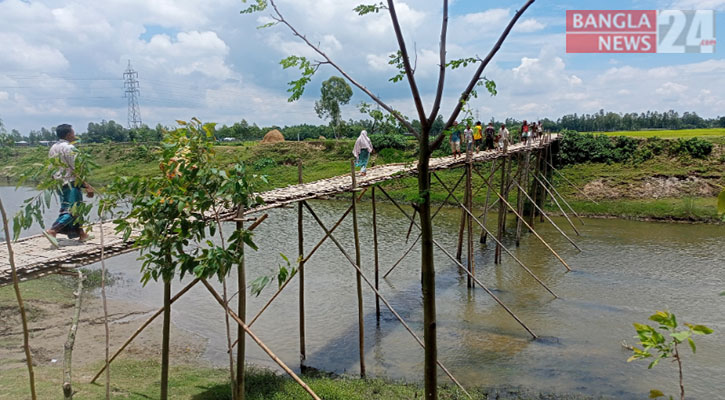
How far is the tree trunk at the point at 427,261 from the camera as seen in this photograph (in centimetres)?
389

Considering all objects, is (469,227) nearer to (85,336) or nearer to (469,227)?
(469,227)

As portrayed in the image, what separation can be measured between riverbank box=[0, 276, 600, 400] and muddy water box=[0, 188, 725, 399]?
1.74 ft

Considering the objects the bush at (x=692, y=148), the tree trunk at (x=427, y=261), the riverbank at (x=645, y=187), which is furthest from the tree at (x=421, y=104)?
the bush at (x=692, y=148)

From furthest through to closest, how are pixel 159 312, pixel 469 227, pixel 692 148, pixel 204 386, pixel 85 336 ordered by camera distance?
pixel 692 148
pixel 469 227
pixel 85 336
pixel 204 386
pixel 159 312

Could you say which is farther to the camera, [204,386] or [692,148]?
[692,148]

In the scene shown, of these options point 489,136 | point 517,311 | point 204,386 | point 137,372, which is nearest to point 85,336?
point 137,372

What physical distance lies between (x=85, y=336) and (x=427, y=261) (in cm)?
835

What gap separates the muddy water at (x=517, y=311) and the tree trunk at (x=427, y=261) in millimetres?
4584

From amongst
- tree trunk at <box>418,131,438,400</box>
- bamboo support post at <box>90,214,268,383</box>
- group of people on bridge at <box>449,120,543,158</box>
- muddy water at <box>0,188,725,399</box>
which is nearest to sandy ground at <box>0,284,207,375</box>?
muddy water at <box>0,188,725,399</box>

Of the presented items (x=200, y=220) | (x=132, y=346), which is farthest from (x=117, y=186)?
(x=132, y=346)

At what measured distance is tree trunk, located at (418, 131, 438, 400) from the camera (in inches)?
153

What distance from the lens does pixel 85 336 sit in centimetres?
975

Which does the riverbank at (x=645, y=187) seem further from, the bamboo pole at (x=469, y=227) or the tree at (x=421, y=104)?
the tree at (x=421, y=104)

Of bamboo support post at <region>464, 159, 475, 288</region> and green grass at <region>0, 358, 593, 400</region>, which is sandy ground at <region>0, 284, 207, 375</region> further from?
bamboo support post at <region>464, 159, 475, 288</region>
